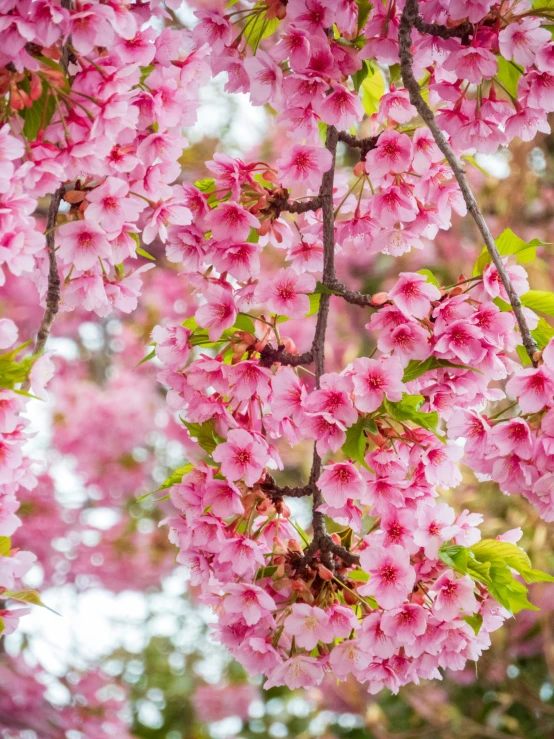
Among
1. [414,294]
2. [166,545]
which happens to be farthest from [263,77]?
[166,545]

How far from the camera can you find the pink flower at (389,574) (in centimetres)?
92

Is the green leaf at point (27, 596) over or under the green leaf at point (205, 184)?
under

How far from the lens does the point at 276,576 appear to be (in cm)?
100

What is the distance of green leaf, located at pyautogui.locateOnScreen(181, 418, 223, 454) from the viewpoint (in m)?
1.04

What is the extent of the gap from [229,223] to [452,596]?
51 cm

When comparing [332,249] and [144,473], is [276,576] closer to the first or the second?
[332,249]

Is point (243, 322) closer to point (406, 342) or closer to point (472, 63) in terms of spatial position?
point (406, 342)

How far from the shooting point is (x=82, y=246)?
3.32 feet

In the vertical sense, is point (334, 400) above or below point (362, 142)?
below

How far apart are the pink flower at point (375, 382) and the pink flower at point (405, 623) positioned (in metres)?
0.23

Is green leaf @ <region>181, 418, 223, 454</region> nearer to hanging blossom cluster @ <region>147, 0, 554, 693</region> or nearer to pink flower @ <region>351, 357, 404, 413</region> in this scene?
hanging blossom cluster @ <region>147, 0, 554, 693</region>

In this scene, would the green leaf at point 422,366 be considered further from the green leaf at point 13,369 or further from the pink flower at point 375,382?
the green leaf at point 13,369

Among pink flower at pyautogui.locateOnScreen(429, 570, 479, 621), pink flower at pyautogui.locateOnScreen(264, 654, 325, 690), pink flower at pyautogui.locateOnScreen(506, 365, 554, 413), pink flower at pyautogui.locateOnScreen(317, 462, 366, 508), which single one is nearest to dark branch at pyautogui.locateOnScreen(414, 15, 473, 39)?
pink flower at pyautogui.locateOnScreen(506, 365, 554, 413)

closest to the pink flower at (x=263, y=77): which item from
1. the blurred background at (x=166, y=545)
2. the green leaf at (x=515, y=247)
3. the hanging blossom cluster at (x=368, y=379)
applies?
the hanging blossom cluster at (x=368, y=379)
